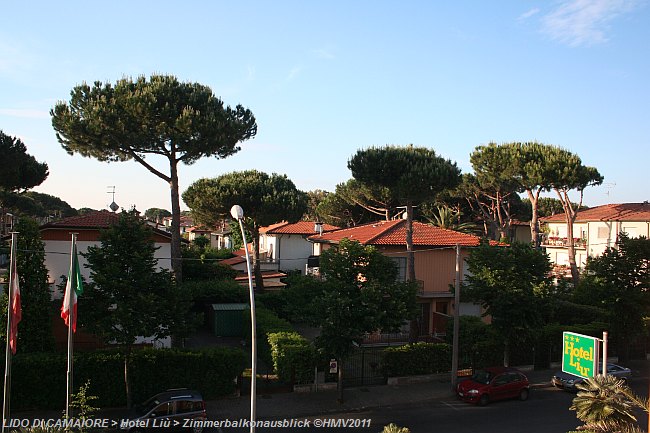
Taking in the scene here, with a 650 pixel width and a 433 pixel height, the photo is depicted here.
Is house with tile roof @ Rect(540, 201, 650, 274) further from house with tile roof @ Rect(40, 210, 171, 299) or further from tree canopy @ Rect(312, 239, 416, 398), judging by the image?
house with tile roof @ Rect(40, 210, 171, 299)

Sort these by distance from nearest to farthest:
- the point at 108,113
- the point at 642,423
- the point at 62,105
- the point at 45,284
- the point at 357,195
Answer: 1. the point at 642,423
2. the point at 45,284
3. the point at 108,113
4. the point at 62,105
5. the point at 357,195

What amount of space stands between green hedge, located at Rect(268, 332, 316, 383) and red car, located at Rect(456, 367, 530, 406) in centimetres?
655

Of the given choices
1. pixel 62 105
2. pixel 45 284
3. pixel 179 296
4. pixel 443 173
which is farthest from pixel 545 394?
pixel 62 105

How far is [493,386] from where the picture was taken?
20844mm

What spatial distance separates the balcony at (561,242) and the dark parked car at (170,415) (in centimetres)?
4423

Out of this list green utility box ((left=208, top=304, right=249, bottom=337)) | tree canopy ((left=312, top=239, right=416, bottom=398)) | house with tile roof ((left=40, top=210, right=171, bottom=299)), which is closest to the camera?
tree canopy ((left=312, top=239, right=416, bottom=398))

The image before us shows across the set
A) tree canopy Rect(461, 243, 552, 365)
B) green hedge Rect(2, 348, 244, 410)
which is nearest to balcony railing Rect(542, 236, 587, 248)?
tree canopy Rect(461, 243, 552, 365)

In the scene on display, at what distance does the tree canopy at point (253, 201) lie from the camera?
127ft

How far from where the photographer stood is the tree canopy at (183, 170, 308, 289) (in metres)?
38.6

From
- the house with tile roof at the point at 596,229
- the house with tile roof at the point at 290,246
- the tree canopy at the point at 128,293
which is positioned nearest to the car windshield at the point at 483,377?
the tree canopy at the point at 128,293

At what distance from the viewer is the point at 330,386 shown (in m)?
22.0

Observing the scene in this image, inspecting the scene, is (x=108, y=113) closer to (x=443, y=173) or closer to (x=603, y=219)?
(x=443, y=173)

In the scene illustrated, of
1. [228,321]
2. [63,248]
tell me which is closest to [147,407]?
[63,248]

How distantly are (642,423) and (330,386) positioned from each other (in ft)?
38.3
